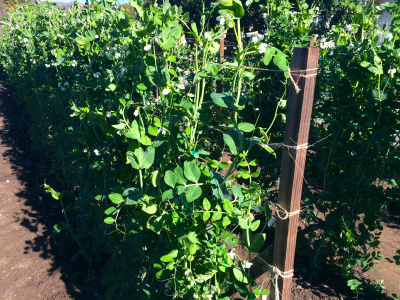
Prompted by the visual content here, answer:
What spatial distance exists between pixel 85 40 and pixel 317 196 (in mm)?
2140

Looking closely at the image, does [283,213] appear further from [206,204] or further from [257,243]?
[206,204]

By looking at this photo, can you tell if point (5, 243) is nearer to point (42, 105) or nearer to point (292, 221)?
point (42, 105)

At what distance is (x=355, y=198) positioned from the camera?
2.70 m

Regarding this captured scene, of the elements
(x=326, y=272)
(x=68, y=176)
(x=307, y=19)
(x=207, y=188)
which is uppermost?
(x=307, y=19)

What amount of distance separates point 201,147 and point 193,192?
334 mm

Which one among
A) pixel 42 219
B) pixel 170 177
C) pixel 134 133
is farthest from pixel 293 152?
pixel 42 219

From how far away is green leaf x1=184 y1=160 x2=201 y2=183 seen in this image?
147 centimetres

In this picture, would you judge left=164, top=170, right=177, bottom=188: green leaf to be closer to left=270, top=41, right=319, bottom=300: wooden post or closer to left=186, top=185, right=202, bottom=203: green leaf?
left=186, top=185, right=202, bottom=203: green leaf

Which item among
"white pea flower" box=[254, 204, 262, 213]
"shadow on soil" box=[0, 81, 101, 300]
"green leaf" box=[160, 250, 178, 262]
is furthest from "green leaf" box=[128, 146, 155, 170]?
"shadow on soil" box=[0, 81, 101, 300]

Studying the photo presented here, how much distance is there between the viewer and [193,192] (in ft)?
4.70

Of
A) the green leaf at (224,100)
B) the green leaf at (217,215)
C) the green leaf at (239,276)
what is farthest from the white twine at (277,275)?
the green leaf at (224,100)

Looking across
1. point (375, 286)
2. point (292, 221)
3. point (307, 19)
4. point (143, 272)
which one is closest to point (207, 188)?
point (292, 221)

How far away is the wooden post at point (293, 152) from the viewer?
139cm

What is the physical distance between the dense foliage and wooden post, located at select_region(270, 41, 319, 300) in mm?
87
